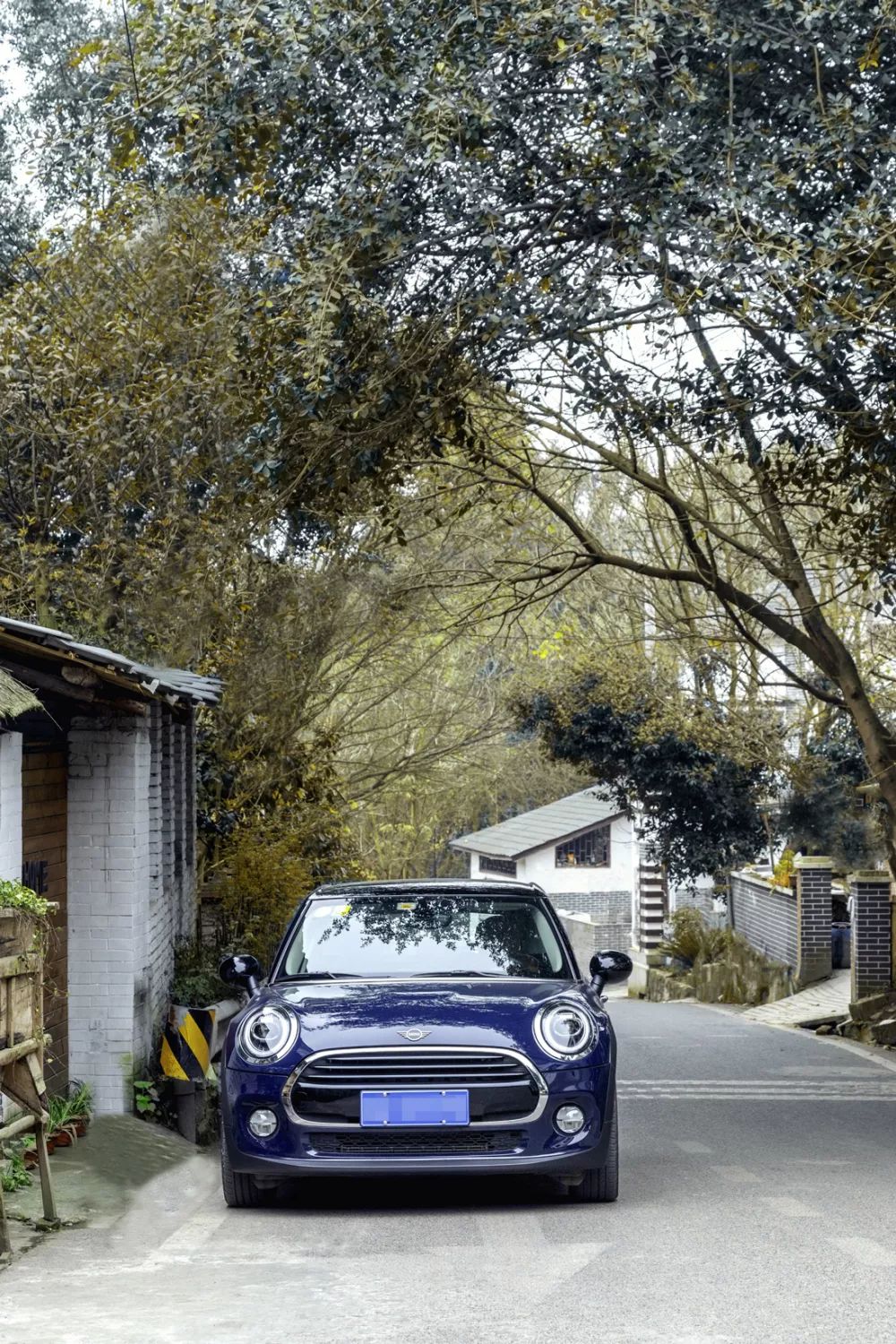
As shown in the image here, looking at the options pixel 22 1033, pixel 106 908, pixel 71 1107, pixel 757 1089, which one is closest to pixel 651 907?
pixel 757 1089

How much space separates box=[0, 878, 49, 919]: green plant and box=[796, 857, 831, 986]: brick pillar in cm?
2207

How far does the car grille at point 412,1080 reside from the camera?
7.68 m

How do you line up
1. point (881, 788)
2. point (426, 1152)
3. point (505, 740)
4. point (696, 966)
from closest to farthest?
point (426, 1152)
point (881, 788)
point (696, 966)
point (505, 740)

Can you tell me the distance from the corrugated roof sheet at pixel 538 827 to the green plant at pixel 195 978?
36786mm

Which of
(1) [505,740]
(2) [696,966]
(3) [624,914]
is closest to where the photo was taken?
(2) [696,966]

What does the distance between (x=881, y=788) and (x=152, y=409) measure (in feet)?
25.4

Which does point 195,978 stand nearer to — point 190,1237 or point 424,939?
point 424,939

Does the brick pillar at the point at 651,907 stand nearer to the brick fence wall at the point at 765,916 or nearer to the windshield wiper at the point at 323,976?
the brick fence wall at the point at 765,916

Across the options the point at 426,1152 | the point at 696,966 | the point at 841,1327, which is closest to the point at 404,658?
the point at 696,966

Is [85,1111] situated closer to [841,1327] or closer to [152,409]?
[841,1327]

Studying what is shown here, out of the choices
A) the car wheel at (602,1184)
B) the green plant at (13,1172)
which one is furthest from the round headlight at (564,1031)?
the green plant at (13,1172)

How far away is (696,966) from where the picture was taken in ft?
107

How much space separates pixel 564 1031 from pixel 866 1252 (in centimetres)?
168

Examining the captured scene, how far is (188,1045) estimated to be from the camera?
1127cm
